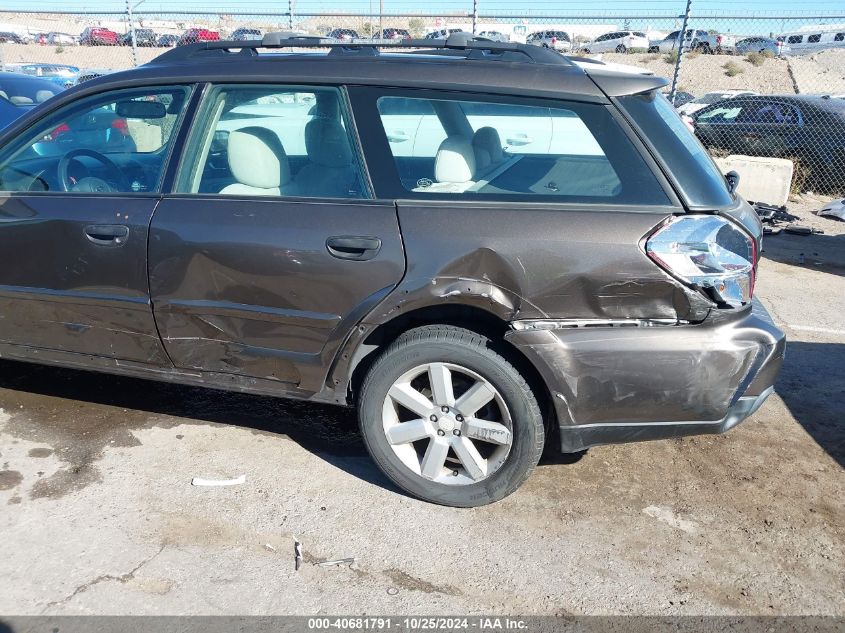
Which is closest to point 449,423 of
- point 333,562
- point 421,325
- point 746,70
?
point 421,325

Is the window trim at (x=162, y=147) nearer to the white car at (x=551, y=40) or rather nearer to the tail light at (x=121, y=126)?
the tail light at (x=121, y=126)

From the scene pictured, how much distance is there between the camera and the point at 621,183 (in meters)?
2.76

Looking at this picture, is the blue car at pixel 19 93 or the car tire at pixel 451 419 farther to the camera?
the blue car at pixel 19 93

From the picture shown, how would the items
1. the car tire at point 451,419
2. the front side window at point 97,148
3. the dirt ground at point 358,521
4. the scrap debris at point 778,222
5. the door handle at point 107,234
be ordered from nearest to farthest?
the dirt ground at point 358,521 → the car tire at point 451,419 → the door handle at point 107,234 → the front side window at point 97,148 → the scrap debris at point 778,222

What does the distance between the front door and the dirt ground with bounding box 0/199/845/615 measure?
0.55 meters

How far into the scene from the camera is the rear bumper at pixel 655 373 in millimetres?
2700

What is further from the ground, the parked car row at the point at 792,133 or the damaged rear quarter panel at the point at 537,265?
the damaged rear quarter panel at the point at 537,265

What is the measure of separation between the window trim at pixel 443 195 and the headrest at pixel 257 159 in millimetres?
487

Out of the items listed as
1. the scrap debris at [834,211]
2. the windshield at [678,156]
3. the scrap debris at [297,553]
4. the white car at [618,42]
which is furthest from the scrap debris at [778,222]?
the white car at [618,42]

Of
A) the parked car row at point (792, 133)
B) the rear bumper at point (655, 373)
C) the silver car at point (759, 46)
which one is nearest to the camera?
the rear bumper at point (655, 373)

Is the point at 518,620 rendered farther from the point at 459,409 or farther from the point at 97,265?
the point at 97,265

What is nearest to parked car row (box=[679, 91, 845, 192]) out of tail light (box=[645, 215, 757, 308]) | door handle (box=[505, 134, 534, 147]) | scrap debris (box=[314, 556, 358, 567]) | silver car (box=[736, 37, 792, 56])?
door handle (box=[505, 134, 534, 147])

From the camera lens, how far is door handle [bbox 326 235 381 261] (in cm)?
287

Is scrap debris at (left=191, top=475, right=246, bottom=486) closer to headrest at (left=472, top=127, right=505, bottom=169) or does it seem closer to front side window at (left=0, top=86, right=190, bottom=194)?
front side window at (left=0, top=86, right=190, bottom=194)
